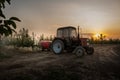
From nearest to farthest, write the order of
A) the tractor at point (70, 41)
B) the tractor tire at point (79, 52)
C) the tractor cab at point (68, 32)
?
the tractor tire at point (79, 52), the tractor at point (70, 41), the tractor cab at point (68, 32)

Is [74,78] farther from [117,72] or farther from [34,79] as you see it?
[117,72]

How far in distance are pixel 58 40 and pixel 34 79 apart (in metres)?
9.88

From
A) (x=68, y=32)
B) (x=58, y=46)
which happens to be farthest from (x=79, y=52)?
(x=58, y=46)

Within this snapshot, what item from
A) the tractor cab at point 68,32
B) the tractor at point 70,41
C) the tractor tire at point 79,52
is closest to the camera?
the tractor tire at point 79,52

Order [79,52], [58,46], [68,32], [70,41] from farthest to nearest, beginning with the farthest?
1. [58,46]
2. [68,32]
3. [70,41]
4. [79,52]

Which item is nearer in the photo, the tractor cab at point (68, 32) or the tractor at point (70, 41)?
the tractor at point (70, 41)

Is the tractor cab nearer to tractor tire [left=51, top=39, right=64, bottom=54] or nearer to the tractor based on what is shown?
the tractor

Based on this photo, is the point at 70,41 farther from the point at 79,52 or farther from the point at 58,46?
the point at 79,52

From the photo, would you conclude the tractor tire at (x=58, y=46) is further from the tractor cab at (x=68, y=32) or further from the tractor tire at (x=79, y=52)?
the tractor tire at (x=79, y=52)

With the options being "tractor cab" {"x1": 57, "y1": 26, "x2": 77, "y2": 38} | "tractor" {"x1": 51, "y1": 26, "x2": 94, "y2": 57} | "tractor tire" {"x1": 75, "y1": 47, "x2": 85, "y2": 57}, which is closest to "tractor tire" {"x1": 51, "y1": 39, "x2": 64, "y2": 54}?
"tractor" {"x1": 51, "y1": 26, "x2": 94, "y2": 57}

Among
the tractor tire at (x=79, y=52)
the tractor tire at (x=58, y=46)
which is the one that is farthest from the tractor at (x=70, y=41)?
the tractor tire at (x=79, y=52)

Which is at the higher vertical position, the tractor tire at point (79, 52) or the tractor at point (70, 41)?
the tractor at point (70, 41)

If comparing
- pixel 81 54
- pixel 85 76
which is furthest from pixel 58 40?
pixel 85 76

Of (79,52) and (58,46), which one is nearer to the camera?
(79,52)
